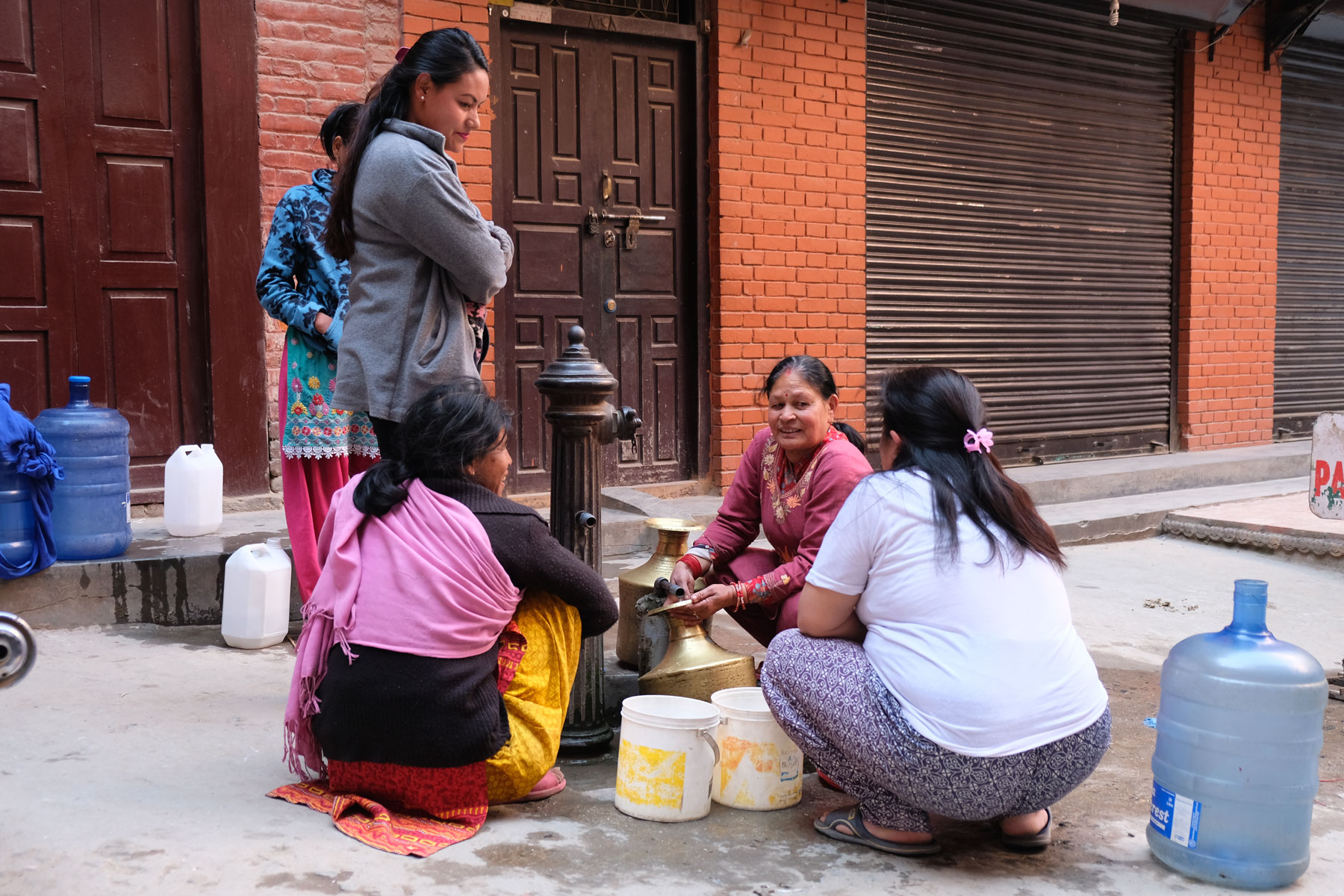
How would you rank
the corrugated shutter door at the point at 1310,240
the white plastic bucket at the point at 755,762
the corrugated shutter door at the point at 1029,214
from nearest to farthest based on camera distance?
the white plastic bucket at the point at 755,762 < the corrugated shutter door at the point at 1029,214 < the corrugated shutter door at the point at 1310,240

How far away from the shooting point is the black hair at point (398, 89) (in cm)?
311

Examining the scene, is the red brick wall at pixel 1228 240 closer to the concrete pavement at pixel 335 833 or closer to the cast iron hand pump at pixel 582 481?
the concrete pavement at pixel 335 833

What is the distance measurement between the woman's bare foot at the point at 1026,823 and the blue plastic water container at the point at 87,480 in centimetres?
366

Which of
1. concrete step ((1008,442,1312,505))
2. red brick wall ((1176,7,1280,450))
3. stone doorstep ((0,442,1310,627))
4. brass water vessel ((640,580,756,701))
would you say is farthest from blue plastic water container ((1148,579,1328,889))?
red brick wall ((1176,7,1280,450))

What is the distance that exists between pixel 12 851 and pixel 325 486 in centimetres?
161

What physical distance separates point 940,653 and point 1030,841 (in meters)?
0.57

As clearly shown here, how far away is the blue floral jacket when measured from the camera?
384 centimetres

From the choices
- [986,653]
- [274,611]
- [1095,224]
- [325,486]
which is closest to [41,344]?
[274,611]

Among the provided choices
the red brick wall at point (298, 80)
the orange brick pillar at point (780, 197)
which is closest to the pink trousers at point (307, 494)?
the red brick wall at point (298, 80)

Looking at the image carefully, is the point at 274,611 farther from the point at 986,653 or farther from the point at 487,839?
the point at 986,653

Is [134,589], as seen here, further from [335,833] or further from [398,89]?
[398,89]

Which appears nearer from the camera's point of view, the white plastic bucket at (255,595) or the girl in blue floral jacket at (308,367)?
the girl in blue floral jacket at (308,367)

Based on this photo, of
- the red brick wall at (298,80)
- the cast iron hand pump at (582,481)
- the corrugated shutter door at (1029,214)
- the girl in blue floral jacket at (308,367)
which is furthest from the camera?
the corrugated shutter door at (1029,214)

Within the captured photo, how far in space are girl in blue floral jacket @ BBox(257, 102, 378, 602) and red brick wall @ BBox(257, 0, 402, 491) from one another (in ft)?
6.61
